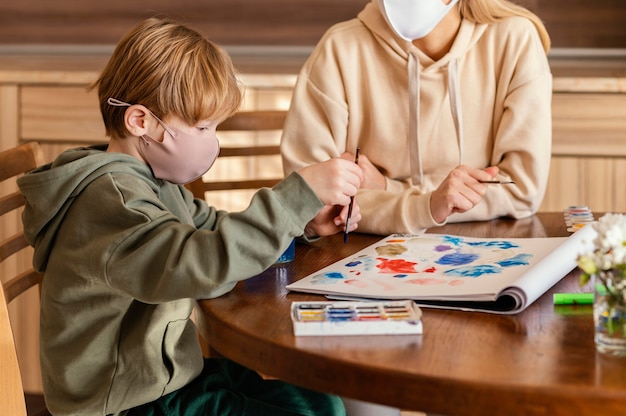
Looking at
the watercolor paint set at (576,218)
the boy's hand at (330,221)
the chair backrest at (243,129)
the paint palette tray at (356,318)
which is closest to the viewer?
the paint palette tray at (356,318)

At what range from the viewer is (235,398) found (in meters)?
1.33

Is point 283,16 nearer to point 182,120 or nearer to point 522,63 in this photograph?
point 522,63

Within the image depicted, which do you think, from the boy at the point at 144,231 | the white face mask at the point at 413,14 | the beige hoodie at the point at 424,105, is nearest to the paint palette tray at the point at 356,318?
the boy at the point at 144,231

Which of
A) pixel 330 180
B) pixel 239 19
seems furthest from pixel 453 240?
pixel 239 19

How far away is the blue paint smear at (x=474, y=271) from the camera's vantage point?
3.98 feet

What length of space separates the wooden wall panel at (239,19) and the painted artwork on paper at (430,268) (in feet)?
5.40

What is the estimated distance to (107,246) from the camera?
1155mm

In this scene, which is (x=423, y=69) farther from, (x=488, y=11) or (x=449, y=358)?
(x=449, y=358)

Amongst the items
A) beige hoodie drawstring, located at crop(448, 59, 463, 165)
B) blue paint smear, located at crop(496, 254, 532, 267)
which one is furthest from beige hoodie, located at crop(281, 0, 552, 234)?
blue paint smear, located at crop(496, 254, 532, 267)

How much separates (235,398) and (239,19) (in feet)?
6.71

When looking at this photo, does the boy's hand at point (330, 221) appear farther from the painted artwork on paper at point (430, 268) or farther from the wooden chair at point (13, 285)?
the wooden chair at point (13, 285)

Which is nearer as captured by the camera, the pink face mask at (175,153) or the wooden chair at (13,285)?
the wooden chair at (13,285)

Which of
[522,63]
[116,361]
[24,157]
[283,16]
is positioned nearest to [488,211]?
[522,63]

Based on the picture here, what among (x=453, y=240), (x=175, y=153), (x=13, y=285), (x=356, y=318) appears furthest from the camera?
(x=13, y=285)
